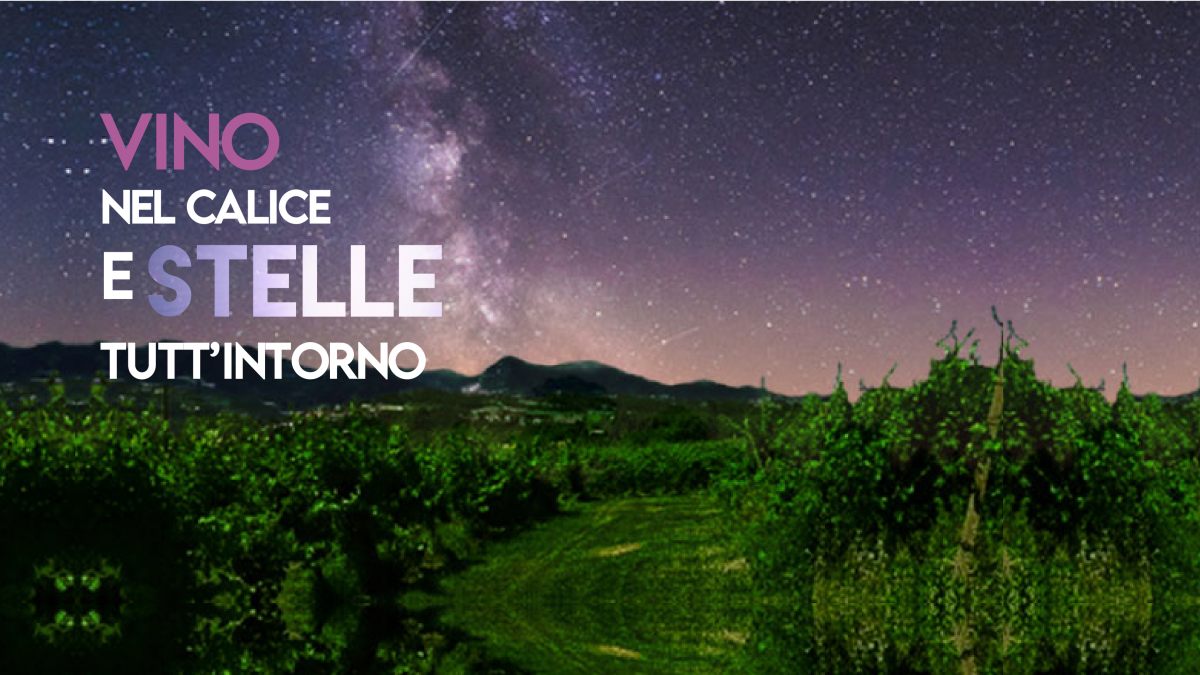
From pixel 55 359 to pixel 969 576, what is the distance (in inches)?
7360

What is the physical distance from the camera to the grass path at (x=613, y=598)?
13656 mm

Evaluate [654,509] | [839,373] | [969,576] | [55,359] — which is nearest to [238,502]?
[839,373]

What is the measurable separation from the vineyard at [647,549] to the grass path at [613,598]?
0.10m

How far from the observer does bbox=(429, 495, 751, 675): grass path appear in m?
13.7

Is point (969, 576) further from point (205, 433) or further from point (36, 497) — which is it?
point (205, 433)

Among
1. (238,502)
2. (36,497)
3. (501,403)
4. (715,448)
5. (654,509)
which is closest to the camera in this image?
(36,497)

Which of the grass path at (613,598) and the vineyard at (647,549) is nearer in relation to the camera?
the vineyard at (647,549)

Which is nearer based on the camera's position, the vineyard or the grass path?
the vineyard

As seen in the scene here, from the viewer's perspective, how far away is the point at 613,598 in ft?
62.1

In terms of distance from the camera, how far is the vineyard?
10.6 meters

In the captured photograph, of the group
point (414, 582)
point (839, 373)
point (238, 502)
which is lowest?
point (414, 582)

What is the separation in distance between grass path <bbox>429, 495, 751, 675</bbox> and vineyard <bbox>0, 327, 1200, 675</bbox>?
3.9 inches

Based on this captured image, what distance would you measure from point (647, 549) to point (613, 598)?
5626 millimetres

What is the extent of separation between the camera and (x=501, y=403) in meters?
79.8
